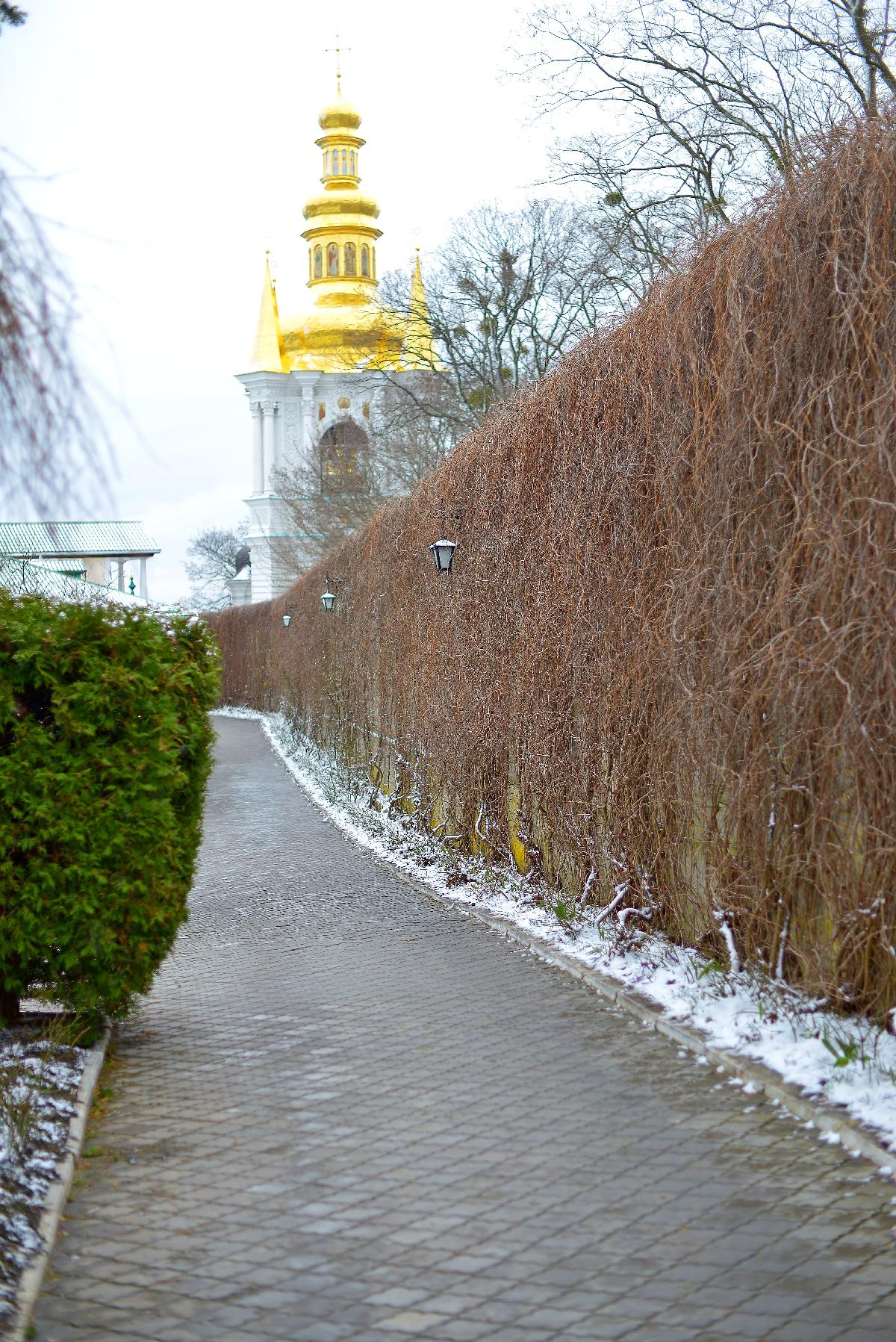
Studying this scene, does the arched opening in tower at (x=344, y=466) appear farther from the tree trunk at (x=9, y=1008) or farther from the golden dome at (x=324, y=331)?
the tree trunk at (x=9, y=1008)

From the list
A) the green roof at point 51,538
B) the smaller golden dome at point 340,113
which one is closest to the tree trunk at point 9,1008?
the green roof at point 51,538

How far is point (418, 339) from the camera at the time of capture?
128 ft

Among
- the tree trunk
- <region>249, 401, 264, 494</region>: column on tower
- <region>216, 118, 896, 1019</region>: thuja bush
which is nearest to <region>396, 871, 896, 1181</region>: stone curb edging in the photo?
<region>216, 118, 896, 1019</region>: thuja bush

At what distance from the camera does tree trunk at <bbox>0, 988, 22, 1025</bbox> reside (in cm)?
686

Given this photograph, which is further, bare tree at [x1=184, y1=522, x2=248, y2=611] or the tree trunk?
bare tree at [x1=184, y1=522, x2=248, y2=611]

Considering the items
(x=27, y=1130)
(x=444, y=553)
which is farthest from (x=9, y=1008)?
(x=444, y=553)

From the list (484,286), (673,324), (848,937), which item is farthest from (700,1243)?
(484,286)

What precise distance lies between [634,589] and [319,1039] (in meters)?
2.95

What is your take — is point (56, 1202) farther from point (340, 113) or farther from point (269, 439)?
point (340, 113)

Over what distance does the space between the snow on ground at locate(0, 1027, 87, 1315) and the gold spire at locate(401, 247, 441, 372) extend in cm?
3172

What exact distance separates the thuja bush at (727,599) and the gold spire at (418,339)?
26.9 m

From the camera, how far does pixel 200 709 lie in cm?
757

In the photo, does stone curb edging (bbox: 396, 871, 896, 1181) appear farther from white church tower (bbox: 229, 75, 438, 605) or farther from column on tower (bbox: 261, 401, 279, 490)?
column on tower (bbox: 261, 401, 279, 490)

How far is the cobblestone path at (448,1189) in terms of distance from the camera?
3881 millimetres
